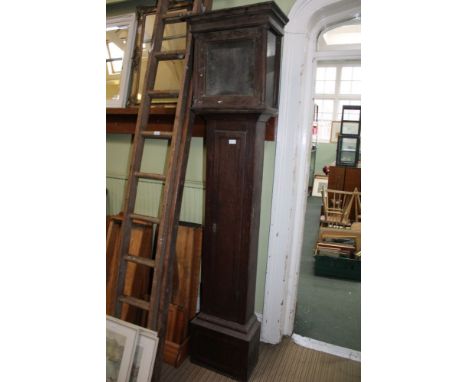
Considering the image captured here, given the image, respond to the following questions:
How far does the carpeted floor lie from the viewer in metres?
1.97

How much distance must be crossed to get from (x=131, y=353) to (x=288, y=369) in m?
1.00

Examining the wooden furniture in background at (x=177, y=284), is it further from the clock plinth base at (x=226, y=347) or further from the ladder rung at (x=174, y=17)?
the ladder rung at (x=174, y=17)

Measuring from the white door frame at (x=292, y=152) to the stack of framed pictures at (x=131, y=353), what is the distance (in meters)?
0.84

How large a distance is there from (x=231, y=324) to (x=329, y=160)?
7.19 m

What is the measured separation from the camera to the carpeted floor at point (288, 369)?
6.46 ft

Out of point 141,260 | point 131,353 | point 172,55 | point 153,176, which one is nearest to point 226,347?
point 131,353

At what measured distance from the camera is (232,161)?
6.06 ft

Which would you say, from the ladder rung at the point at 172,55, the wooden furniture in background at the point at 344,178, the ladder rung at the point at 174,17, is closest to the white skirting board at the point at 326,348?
the ladder rung at the point at 172,55

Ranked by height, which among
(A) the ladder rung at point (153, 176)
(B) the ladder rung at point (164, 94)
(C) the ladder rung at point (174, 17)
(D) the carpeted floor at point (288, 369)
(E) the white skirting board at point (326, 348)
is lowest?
(D) the carpeted floor at point (288, 369)

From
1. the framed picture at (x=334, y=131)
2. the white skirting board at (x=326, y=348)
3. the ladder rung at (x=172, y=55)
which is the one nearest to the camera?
the ladder rung at (x=172, y=55)
